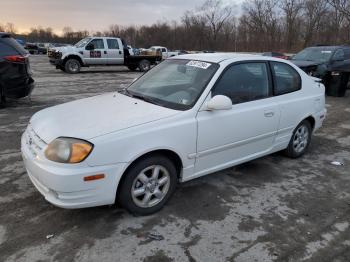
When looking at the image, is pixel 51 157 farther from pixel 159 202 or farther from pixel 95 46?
pixel 95 46

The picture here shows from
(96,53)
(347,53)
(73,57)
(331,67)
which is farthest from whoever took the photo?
(96,53)

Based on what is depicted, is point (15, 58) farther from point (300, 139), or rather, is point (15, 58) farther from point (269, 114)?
point (300, 139)

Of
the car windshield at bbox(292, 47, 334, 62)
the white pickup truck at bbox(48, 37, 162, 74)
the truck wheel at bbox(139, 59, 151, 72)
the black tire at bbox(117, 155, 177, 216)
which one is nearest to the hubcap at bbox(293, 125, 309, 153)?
the black tire at bbox(117, 155, 177, 216)

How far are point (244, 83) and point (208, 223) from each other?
5.88 ft

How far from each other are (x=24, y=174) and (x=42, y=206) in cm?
96

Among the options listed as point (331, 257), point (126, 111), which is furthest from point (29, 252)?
point (331, 257)

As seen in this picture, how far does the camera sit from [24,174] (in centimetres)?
429

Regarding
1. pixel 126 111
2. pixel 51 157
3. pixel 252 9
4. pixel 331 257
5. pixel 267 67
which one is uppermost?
pixel 252 9

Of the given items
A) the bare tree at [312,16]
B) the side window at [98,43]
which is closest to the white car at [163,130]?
the side window at [98,43]

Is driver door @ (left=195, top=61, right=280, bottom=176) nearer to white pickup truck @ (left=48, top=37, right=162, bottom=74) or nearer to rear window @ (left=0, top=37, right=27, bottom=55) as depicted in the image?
rear window @ (left=0, top=37, right=27, bottom=55)

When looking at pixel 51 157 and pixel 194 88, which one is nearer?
pixel 51 157

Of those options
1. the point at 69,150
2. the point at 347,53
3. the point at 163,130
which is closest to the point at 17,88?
the point at 69,150

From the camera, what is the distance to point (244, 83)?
4.12m

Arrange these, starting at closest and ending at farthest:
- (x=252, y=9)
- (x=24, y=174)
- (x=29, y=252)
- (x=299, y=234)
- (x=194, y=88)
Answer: (x=29, y=252) < (x=299, y=234) < (x=194, y=88) < (x=24, y=174) < (x=252, y=9)
